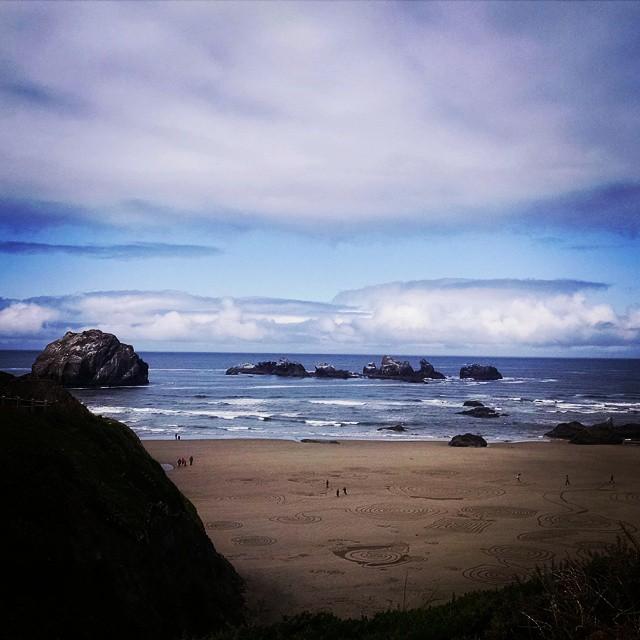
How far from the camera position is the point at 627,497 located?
32.0 metres

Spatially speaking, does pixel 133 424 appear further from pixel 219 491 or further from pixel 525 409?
pixel 525 409

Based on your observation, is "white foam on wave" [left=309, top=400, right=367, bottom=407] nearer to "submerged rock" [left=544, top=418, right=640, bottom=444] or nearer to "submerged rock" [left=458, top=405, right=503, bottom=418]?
"submerged rock" [left=458, top=405, right=503, bottom=418]

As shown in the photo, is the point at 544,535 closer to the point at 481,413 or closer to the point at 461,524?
the point at 461,524

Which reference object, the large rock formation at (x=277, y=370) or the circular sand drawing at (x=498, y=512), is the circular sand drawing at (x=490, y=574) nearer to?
the circular sand drawing at (x=498, y=512)

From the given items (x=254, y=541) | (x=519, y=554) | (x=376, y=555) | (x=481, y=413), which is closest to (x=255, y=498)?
(x=254, y=541)

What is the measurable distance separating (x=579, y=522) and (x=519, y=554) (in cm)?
666

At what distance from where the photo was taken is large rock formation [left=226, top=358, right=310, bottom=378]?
176 metres

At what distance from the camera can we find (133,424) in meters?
62.0

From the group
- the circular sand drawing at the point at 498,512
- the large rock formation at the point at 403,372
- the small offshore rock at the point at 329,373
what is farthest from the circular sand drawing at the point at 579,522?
the small offshore rock at the point at 329,373

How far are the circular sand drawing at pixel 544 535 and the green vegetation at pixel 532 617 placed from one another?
13.7 m

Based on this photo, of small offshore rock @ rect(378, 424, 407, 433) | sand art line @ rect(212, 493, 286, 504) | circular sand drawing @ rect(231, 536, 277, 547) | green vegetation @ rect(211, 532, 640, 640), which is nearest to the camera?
green vegetation @ rect(211, 532, 640, 640)

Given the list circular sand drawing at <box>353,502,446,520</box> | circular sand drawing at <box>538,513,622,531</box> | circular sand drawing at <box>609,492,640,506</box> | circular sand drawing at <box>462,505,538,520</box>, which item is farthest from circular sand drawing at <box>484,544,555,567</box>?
circular sand drawing at <box>609,492,640,506</box>

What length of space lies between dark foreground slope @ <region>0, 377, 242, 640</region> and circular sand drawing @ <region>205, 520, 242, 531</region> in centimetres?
855

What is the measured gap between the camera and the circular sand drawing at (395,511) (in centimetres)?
2753
